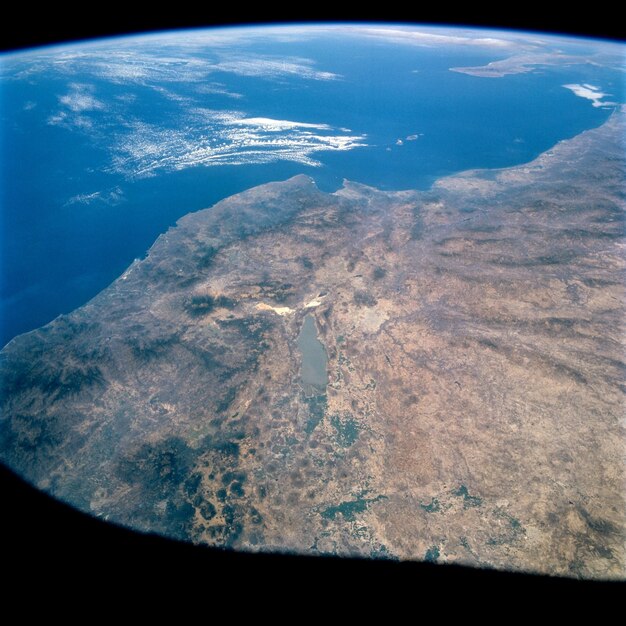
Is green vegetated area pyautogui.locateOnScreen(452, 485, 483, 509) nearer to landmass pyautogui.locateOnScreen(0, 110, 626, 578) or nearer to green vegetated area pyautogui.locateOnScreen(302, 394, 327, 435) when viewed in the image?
landmass pyautogui.locateOnScreen(0, 110, 626, 578)

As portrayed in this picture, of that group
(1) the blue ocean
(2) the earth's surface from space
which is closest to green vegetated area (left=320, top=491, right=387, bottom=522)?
(2) the earth's surface from space

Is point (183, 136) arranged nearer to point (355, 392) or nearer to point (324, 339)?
point (324, 339)

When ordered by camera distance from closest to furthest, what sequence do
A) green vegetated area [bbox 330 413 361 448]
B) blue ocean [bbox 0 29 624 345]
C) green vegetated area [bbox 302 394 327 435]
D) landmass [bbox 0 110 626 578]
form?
landmass [bbox 0 110 626 578], green vegetated area [bbox 330 413 361 448], green vegetated area [bbox 302 394 327 435], blue ocean [bbox 0 29 624 345]

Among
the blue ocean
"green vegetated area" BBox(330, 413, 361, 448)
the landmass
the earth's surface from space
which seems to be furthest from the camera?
the blue ocean

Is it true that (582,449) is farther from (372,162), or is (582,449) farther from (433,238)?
(372,162)

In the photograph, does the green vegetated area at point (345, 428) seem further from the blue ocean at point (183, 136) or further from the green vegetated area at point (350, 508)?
the blue ocean at point (183, 136)

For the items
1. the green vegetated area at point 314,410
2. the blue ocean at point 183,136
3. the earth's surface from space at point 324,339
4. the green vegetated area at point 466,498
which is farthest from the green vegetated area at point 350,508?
the blue ocean at point 183,136

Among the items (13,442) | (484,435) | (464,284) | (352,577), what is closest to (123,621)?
(352,577)
